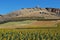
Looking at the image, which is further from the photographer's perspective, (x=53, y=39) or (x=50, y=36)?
(x=50, y=36)

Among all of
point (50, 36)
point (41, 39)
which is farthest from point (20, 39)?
point (50, 36)

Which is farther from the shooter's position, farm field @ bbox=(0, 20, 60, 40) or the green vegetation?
farm field @ bbox=(0, 20, 60, 40)

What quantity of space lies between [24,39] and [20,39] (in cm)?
104

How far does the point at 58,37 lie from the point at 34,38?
3437 millimetres

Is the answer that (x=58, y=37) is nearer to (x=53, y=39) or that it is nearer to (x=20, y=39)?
(x=53, y=39)

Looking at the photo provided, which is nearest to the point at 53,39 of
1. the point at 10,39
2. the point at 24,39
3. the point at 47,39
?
the point at 47,39

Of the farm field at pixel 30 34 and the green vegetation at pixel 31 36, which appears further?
the farm field at pixel 30 34

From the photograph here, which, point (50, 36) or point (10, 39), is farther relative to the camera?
point (50, 36)

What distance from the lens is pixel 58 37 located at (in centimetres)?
3222

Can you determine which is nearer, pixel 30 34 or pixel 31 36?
pixel 31 36

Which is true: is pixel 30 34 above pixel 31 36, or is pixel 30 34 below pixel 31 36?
below

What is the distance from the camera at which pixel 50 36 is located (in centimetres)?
3369

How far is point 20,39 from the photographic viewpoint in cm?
3064

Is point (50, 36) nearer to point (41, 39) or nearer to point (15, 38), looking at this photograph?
point (41, 39)
